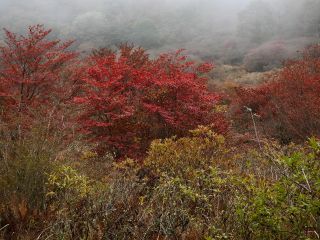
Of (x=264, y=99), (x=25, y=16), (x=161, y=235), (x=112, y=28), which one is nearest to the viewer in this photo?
(x=161, y=235)

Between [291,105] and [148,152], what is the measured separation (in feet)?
30.2

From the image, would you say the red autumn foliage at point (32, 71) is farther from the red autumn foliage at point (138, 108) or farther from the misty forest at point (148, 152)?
the red autumn foliage at point (138, 108)

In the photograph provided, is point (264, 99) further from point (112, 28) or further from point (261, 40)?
point (112, 28)

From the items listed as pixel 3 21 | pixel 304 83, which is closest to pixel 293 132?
pixel 304 83

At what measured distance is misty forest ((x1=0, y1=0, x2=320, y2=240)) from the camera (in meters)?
3.87

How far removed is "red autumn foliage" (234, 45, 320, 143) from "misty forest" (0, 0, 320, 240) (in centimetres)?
5

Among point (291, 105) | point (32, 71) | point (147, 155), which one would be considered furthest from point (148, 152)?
point (291, 105)

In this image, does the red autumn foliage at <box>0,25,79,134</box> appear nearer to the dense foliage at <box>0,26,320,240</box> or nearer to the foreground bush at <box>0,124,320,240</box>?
the dense foliage at <box>0,26,320,240</box>

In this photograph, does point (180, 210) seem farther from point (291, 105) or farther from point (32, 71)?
point (291, 105)

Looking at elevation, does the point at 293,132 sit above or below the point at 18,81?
below

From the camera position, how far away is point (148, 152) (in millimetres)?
6980

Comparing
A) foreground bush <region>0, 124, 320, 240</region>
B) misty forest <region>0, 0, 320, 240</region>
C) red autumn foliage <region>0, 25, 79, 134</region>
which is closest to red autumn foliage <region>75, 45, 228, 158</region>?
misty forest <region>0, 0, 320, 240</region>

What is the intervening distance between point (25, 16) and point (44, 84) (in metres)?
58.2

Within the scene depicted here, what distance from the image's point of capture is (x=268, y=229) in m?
3.60
